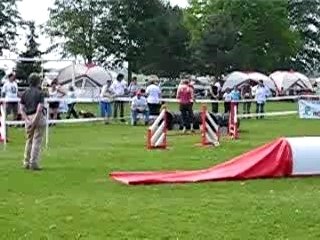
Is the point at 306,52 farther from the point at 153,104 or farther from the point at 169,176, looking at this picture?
the point at 169,176

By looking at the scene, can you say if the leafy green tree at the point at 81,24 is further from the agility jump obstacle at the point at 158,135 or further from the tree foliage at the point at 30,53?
the agility jump obstacle at the point at 158,135

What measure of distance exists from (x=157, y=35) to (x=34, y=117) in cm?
7543

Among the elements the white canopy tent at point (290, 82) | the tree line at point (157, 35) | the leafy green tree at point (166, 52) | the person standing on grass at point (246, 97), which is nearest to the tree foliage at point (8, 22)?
the tree line at point (157, 35)

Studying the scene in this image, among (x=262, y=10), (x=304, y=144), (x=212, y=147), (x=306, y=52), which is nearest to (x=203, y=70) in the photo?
(x=262, y=10)

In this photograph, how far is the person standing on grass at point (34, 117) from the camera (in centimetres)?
1516

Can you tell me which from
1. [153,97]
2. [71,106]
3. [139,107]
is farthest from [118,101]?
[153,97]

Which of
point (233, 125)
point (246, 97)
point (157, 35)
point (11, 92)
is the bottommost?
point (233, 125)

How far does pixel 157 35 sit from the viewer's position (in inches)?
3546

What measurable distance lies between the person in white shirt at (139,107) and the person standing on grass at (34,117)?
48.9 feet

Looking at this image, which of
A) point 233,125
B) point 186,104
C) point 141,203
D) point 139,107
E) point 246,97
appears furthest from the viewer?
point 246,97

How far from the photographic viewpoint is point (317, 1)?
125 meters

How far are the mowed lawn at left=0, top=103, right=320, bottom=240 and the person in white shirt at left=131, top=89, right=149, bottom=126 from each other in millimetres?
11721

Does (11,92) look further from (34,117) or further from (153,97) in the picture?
(34,117)

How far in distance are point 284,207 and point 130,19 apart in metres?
80.8
